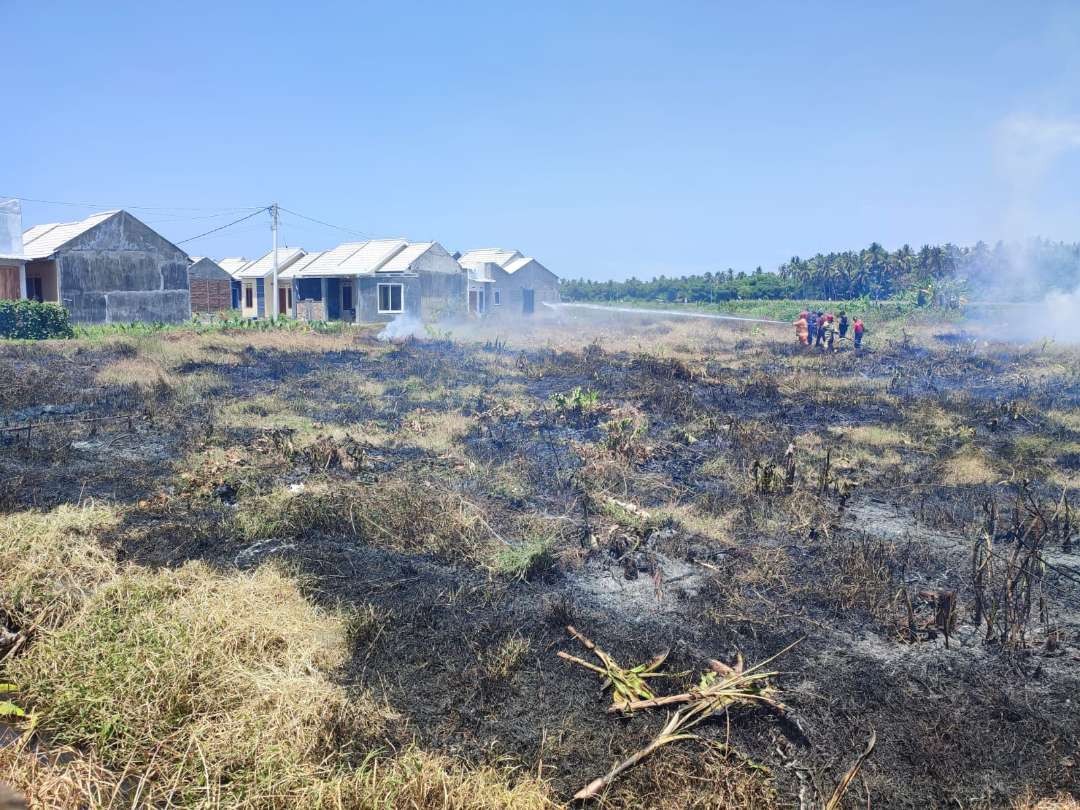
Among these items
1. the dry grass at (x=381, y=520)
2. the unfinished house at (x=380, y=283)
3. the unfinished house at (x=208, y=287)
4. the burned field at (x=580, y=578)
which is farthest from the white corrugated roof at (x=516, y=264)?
the dry grass at (x=381, y=520)

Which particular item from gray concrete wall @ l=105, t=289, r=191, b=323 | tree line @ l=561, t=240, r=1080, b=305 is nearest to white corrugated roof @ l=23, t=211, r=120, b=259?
gray concrete wall @ l=105, t=289, r=191, b=323

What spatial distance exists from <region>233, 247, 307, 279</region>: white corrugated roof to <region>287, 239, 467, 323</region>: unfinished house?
3.53 meters

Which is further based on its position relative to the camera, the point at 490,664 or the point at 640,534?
the point at 640,534

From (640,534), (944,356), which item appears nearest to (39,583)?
(640,534)

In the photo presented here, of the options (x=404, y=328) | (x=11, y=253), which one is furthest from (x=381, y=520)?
(x=404, y=328)

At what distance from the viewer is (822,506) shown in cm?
740

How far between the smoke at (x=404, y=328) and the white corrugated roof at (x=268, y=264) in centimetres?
928

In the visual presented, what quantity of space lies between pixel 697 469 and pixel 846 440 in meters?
3.06

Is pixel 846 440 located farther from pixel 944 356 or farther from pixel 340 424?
pixel 944 356

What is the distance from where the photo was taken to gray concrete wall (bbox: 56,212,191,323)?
2366 centimetres

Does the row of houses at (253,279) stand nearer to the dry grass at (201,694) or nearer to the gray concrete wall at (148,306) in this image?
the gray concrete wall at (148,306)

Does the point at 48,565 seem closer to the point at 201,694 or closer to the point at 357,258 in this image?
the point at 201,694

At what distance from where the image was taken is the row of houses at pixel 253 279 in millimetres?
23703

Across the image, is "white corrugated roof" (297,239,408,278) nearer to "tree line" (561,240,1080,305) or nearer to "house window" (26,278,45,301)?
"house window" (26,278,45,301)
